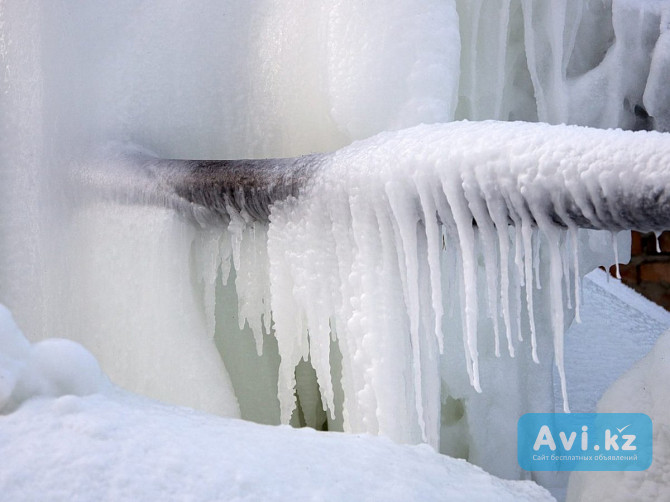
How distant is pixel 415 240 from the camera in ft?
2.21

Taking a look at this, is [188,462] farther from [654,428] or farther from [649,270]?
[649,270]

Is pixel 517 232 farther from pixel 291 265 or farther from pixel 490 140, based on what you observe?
pixel 291 265

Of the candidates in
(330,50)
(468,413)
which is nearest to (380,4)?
(330,50)

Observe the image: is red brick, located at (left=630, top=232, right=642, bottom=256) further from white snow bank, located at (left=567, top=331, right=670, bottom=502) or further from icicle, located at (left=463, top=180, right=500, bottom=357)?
icicle, located at (left=463, top=180, right=500, bottom=357)

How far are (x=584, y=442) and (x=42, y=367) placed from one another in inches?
22.6

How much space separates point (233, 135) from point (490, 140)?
1.45 ft

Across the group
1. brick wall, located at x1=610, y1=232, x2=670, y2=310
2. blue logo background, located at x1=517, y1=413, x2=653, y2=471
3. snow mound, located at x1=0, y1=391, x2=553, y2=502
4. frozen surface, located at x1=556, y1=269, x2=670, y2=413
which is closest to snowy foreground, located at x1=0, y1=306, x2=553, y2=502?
snow mound, located at x1=0, y1=391, x2=553, y2=502

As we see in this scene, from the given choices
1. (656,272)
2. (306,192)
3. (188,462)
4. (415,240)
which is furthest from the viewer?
(656,272)

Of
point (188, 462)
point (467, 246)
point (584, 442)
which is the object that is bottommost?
point (584, 442)

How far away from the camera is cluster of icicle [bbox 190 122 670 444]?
1.90 ft

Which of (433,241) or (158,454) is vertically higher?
(433,241)

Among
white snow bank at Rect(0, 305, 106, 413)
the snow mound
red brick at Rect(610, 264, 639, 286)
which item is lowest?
red brick at Rect(610, 264, 639, 286)

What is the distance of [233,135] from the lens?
0.98m

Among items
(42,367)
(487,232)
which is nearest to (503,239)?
(487,232)
